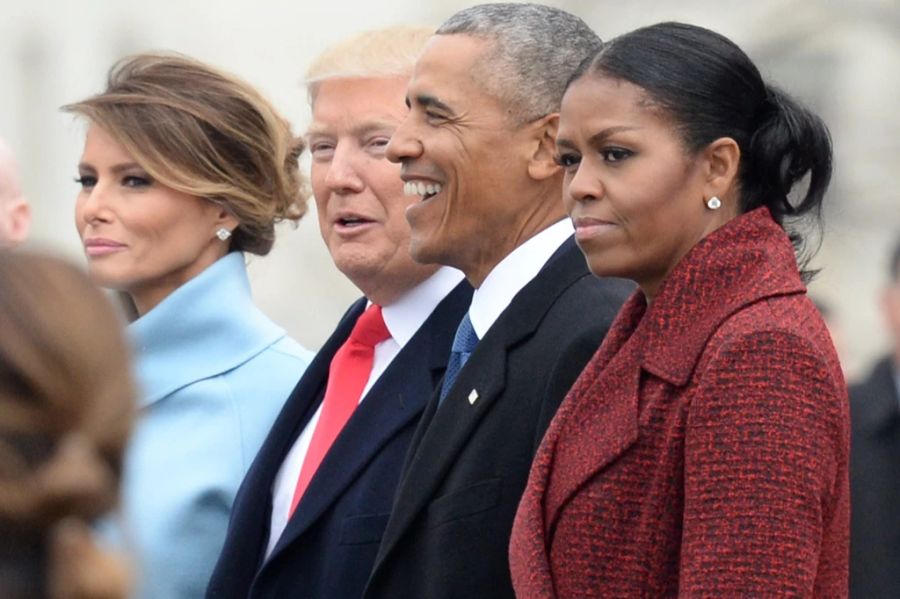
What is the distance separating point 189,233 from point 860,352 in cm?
770

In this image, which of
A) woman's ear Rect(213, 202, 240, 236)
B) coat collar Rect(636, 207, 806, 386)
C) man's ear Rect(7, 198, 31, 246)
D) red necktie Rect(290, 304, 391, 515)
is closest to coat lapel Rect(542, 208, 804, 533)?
coat collar Rect(636, 207, 806, 386)

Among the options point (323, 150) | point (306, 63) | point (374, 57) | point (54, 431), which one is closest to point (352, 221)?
point (323, 150)

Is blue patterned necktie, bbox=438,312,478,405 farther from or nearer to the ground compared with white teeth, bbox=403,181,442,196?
nearer to the ground

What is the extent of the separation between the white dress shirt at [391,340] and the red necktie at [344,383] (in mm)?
19

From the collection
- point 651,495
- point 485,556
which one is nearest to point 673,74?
point 651,495

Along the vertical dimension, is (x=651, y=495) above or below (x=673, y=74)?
below

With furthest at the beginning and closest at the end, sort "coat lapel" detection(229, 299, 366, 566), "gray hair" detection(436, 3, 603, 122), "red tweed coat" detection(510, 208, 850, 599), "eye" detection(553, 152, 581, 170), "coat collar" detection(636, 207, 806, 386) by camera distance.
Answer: "coat lapel" detection(229, 299, 366, 566)
"gray hair" detection(436, 3, 603, 122)
"eye" detection(553, 152, 581, 170)
"coat collar" detection(636, 207, 806, 386)
"red tweed coat" detection(510, 208, 850, 599)

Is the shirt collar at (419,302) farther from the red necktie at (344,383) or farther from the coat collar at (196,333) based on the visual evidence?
the coat collar at (196,333)

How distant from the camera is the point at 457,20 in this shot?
378 cm

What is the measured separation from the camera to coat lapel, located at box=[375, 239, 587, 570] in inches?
132

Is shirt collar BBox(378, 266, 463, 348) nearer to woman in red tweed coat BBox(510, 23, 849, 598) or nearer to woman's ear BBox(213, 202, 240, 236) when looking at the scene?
woman's ear BBox(213, 202, 240, 236)

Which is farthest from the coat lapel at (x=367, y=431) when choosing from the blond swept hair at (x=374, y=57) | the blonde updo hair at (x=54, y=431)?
the blonde updo hair at (x=54, y=431)

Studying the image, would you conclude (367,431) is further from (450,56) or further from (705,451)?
(705,451)

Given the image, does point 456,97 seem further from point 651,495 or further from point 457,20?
point 651,495
